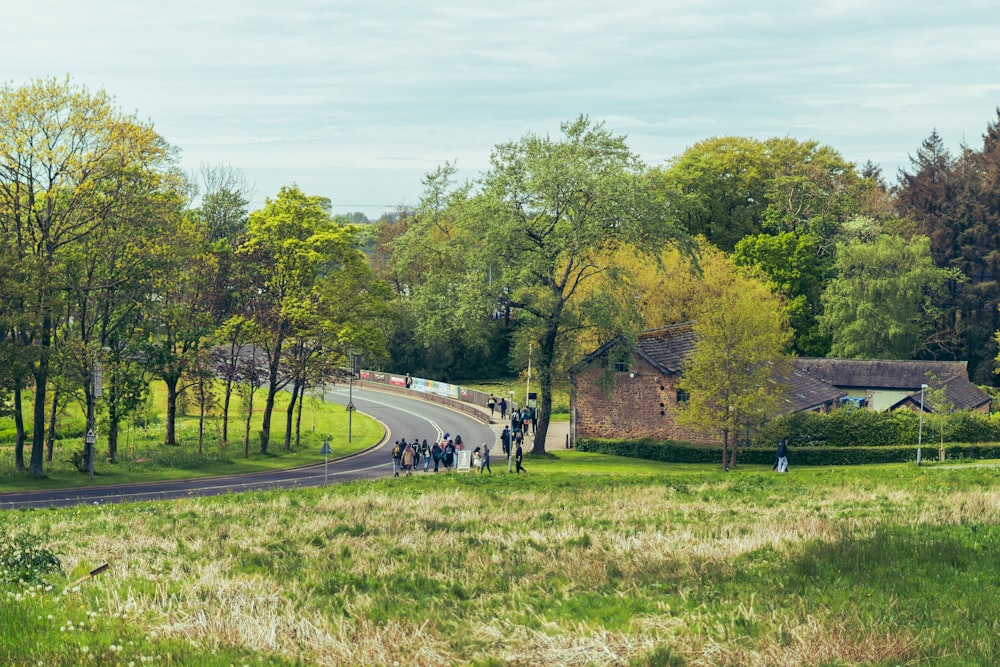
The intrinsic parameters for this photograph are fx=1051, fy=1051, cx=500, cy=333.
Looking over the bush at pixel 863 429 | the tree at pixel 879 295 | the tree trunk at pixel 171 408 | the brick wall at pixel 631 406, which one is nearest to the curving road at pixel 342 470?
the brick wall at pixel 631 406

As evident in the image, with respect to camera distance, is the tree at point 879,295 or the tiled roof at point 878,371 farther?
the tree at point 879,295

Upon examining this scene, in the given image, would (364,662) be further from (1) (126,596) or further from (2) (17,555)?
(2) (17,555)

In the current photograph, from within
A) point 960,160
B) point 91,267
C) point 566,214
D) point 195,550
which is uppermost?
point 960,160

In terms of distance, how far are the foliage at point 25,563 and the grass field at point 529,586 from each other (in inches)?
17.6

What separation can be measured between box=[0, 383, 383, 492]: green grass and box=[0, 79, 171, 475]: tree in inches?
106

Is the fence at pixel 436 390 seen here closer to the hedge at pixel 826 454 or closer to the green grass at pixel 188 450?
the green grass at pixel 188 450

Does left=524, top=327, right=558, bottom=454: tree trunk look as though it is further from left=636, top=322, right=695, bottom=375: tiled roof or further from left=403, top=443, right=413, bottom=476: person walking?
left=403, top=443, right=413, bottom=476: person walking

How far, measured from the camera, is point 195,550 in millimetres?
22766

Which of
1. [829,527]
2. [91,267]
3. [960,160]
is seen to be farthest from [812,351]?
[829,527]

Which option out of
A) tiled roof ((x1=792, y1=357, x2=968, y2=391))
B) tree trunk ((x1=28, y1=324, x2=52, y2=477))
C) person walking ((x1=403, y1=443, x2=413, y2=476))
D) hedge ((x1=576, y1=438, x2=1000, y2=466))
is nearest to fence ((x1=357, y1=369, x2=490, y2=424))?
hedge ((x1=576, y1=438, x2=1000, y2=466))

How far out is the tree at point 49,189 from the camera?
43781 millimetres

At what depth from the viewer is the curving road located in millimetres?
41938

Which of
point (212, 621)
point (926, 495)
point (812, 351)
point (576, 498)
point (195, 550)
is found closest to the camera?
point (212, 621)

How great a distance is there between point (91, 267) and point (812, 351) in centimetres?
6557
